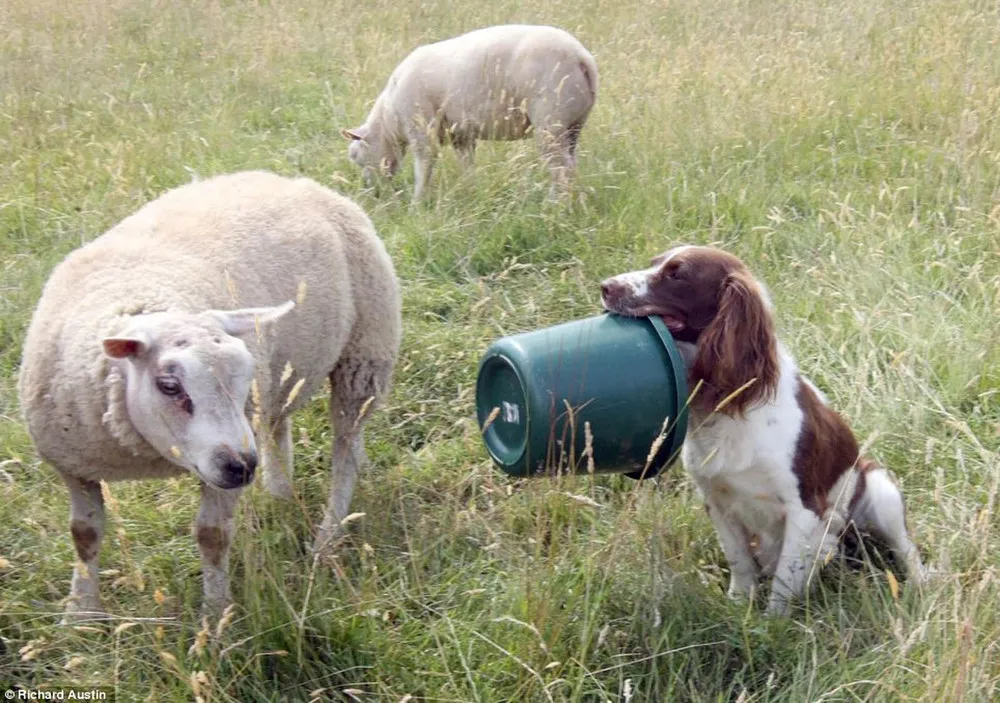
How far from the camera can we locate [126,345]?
9.51 feet

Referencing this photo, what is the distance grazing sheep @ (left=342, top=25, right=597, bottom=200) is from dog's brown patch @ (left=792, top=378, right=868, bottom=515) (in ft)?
11.1

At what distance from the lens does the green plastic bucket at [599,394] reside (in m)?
3.14

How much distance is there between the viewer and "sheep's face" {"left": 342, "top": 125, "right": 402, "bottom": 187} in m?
7.27

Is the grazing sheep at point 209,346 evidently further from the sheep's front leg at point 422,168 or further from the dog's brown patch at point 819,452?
the sheep's front leg at point 422,168

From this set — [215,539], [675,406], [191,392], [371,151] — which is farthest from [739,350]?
[371,151]

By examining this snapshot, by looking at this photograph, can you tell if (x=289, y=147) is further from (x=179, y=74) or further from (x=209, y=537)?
(x=209, y=537)

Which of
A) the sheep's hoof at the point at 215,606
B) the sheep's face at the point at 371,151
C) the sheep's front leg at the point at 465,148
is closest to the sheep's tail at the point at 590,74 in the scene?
the sheep's front leg at the point at 465,148

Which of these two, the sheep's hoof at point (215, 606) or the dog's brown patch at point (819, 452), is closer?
the sheep's hoof at point (215, 606)

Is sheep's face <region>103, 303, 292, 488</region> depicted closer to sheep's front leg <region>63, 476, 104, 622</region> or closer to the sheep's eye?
the sheep's eye

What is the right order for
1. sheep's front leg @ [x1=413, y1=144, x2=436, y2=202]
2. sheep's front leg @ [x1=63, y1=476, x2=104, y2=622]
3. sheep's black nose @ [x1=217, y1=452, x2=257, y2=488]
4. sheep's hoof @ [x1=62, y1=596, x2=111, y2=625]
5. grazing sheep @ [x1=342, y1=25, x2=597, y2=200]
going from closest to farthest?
sheep's black nose @ [x1=217, y1=452, x2=257, y2=488], sheep's hoof @ [x1=62, y1=596, x2=111, y2=625], sheep's front leg @ [x1=63, y1=476, x2=104, y2=622], sheep's front leg @ [x1=413, y1=144, x2=436, y2=202], grazing sheep @ [x1=342, y1=25, x2=597, y2=200]

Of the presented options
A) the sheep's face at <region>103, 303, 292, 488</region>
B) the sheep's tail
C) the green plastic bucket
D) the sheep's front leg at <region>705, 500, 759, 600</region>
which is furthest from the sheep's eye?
the sheep's tail

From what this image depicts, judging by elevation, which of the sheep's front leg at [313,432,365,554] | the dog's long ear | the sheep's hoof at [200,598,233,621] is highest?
the dog's long ear

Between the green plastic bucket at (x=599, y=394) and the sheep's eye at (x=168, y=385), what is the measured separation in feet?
3.03

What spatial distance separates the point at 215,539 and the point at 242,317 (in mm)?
729
